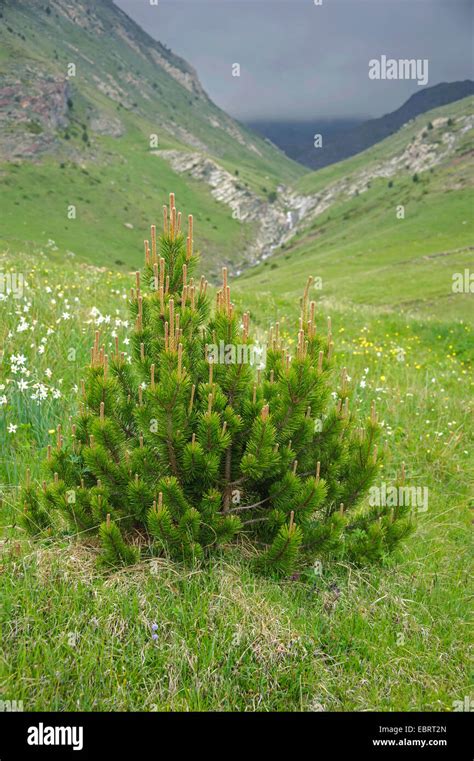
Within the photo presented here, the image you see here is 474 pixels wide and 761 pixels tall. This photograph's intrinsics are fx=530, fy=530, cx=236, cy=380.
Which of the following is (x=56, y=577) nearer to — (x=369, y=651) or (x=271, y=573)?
(x=271, y=573)

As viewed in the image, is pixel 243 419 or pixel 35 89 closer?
pixel 243 419

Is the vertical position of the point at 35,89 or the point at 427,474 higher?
the point at 35,89

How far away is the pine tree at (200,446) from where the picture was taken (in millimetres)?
4562

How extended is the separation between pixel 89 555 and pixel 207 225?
19442cm

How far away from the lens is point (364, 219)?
149m

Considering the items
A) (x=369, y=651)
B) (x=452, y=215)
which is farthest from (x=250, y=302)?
(x=452, y=215)

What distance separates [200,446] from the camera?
452 centimetres

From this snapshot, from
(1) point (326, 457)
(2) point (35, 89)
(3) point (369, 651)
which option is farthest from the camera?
(2) point (35, 89)

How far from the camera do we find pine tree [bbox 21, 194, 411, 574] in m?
4.56

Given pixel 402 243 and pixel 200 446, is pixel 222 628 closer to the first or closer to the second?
pixel 200 446
